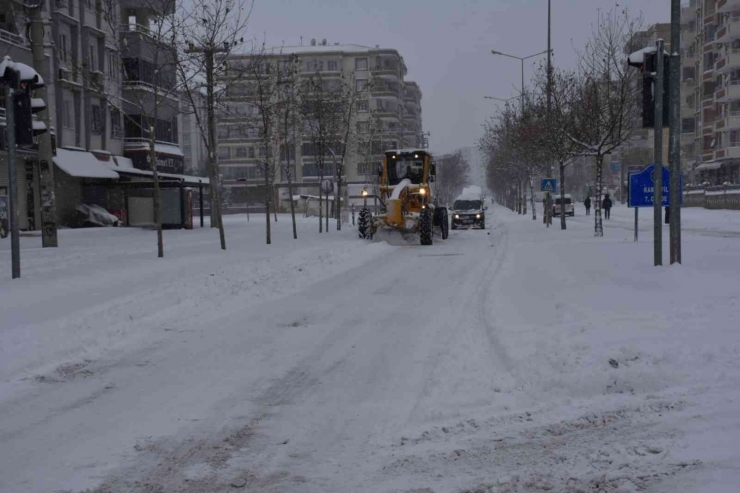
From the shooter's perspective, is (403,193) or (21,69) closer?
(21,69)

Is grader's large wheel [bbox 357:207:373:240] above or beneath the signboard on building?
beneath

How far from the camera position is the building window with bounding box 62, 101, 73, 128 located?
37.1m

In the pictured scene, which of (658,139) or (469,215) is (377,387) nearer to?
(658,139)

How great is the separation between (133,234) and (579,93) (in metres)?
20.4

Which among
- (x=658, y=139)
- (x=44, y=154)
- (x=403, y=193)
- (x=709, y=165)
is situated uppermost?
(x=709, y=165)

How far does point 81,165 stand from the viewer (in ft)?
→ 117

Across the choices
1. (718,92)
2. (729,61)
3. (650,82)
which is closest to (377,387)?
(650,82)

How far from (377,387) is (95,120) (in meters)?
37.9

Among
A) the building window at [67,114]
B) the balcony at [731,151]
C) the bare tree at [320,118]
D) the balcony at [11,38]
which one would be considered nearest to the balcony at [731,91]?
the balcony at [731,151]

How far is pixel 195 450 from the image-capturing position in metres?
4.74

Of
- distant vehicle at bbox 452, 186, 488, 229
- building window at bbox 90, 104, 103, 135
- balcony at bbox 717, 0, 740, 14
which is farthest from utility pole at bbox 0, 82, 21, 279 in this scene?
balcony at bbox 717, 0, 740, 14

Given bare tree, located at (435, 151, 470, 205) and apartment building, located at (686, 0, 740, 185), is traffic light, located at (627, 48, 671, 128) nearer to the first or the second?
apartment building, located at (686, 0, 740, 185)

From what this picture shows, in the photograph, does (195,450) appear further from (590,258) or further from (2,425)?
(590,258)

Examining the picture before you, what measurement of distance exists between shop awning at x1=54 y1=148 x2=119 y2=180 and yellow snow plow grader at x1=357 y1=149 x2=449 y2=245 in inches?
619
